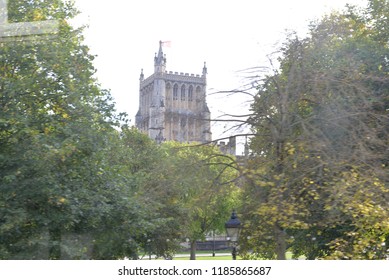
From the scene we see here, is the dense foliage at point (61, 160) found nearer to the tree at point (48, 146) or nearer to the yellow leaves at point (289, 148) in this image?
the tree at point (48, 146)

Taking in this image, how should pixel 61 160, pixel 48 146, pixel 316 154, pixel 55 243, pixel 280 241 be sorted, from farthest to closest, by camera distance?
1. pixel 61 160
2. pixel 55 243
3. pixel 48 146
4. pixel 280 241
5. pixel 316 154

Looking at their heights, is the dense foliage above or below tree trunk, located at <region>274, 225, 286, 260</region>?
above

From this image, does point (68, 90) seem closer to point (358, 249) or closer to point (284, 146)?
point (284, 146)

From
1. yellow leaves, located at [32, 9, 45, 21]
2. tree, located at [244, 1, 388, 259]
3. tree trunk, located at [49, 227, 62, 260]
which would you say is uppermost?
yellow leaves, located at [32, 9, 45, 21]

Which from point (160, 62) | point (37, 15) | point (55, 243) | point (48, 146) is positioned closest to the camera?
point (48, 146)

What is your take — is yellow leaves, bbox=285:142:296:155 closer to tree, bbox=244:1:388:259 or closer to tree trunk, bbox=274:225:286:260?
tree, bbox=244:1:388:259

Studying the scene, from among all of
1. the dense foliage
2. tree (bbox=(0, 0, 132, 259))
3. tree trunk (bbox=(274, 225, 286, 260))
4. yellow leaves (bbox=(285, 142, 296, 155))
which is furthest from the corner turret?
yellow leaves (bbox=(285, 142, 296, 155))

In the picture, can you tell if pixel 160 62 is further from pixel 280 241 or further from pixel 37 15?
pixel 280 241

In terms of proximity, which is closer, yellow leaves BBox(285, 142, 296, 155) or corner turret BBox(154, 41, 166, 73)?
yellow leaves BBox(285, 142, 296, 155)

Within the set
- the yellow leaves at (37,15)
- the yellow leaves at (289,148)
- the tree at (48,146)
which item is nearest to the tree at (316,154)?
the yellow leaves at (289,148)

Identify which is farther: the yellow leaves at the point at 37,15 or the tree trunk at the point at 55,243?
the yellow leaves at the point at 37,15

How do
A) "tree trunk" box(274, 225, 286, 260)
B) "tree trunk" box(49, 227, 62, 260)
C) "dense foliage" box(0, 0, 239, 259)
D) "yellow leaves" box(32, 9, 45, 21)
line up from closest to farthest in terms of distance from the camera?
"tree trunk" box(274, 225, 286, 260), "dense foliage" box(0, 0, 239, 259), "tree trunk" box(49, 227, 62, 260), "yellow leaves" box(32, 9, 45, 21)

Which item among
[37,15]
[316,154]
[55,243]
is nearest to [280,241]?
[316,154]

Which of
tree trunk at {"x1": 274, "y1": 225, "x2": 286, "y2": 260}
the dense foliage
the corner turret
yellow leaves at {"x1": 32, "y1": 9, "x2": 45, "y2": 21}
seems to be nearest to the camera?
tree trunk at {"x1": 274, "y1": 225, "x2": 286, "y2": 260}
